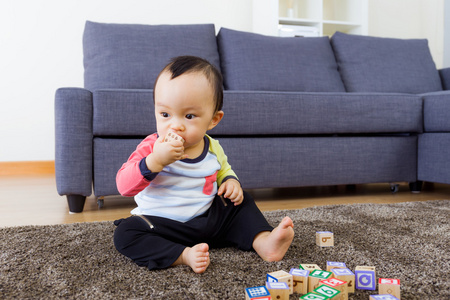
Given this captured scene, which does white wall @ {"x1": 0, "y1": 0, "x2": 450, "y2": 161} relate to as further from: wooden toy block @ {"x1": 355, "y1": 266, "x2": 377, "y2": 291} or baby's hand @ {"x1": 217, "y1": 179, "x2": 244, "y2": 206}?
wooden toy block @ {"x1": 355, "y1": 266, "x2": 377, "y2": 291}

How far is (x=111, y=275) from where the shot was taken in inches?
27.3

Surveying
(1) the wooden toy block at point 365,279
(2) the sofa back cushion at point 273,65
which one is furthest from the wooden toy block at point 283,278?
(2) the sofa back cushion at point 273,65

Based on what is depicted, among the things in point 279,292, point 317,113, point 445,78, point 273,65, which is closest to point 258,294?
point 279,292

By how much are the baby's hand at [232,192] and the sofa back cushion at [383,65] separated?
1547 millimetres

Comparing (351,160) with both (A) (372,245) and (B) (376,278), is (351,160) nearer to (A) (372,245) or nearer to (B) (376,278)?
(A) (372,245)

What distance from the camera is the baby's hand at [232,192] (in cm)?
84

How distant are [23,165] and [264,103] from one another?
2.06 m

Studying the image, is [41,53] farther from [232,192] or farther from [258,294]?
[258,294]

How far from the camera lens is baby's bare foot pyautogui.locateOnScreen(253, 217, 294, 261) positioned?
0.74 metres

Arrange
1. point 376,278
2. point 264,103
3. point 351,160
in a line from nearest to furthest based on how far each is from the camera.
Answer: point 376,278, point 264,103, point 351,160

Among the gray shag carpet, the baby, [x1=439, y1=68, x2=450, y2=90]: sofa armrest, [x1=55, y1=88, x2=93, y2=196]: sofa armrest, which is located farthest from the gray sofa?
the baby

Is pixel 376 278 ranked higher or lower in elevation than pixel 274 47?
lower

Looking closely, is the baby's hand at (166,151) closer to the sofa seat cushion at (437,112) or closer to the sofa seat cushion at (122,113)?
the sofa seat cushion at (122,113)

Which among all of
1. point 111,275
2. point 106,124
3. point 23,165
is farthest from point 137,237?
point 23,165
